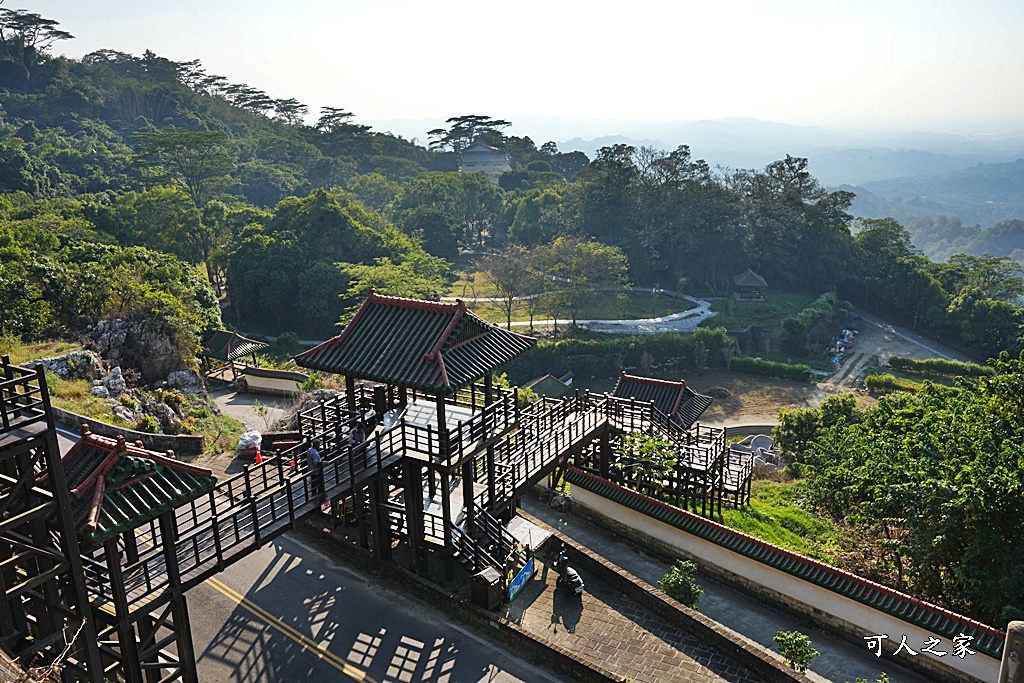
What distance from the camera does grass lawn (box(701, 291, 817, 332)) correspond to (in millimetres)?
55719

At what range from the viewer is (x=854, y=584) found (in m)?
13.1

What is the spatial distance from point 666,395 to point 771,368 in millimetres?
23726

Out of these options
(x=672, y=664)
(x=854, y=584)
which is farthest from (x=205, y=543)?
(x=854, y=584)

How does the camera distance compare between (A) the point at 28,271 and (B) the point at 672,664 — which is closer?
(B) the point at 672,664

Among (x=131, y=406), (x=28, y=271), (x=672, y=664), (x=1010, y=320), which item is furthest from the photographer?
(x=1010, y=320)

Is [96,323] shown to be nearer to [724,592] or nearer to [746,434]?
[724,592]

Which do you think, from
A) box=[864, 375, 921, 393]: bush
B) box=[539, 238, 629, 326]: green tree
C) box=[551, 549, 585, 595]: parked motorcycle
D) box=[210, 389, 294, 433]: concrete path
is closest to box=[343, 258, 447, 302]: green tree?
box=[539, 238, 629, 326]: green tree

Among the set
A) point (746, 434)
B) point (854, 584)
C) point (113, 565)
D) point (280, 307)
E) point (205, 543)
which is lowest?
point (746, 434)

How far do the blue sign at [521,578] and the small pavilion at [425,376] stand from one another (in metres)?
1.37

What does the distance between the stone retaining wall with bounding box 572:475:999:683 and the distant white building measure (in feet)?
264

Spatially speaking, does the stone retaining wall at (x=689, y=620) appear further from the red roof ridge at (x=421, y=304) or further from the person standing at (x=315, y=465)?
the red roof ridge at (x=421, y=304)

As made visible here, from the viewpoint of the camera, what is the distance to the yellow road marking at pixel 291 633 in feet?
39.9

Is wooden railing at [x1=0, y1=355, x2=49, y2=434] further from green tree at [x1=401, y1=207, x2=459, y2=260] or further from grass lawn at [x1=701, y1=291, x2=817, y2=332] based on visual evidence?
green tree at [x1=401, y1=207, x2=459, y2=260]

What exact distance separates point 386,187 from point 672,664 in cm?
6792
